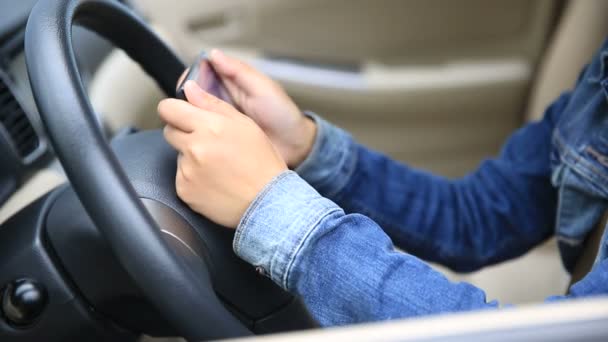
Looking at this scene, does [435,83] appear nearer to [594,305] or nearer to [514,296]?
[514,296]

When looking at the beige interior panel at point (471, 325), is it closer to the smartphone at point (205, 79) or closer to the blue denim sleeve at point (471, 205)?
the smartphone at point (205, 79)

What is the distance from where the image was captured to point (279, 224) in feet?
1.88

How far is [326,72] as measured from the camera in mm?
1302

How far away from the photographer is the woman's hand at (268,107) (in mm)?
735

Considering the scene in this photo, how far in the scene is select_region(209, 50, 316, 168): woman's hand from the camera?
2.41 feet

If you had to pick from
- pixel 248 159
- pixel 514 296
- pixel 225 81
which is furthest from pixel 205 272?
pixel 514 296

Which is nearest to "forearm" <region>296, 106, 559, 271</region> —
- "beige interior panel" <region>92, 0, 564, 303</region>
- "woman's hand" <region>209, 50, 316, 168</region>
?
"woman's hand" <region>209, 50, 316, 168</region>

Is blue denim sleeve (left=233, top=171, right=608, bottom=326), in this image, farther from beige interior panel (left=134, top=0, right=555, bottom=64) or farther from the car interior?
beige interior panel (left=134, top=0, right=555, bottom=64)

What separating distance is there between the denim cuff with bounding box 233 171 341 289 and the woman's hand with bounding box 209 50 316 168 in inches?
6.9

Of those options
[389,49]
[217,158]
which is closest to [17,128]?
[217,158]

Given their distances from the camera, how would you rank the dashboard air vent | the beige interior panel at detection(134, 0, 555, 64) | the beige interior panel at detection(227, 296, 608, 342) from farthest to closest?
the beige interior panel at detection(134, 0, 555, 64) < the dashboard air vent < the beige interior panel at detection(227, 296, 608, 342)

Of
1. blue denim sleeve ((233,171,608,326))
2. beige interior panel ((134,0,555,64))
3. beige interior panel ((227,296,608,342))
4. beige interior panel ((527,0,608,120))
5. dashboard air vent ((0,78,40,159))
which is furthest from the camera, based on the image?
beige interior panel ((134,0,555,64))

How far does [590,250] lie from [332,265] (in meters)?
0.39

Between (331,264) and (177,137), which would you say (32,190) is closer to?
(177,137)
